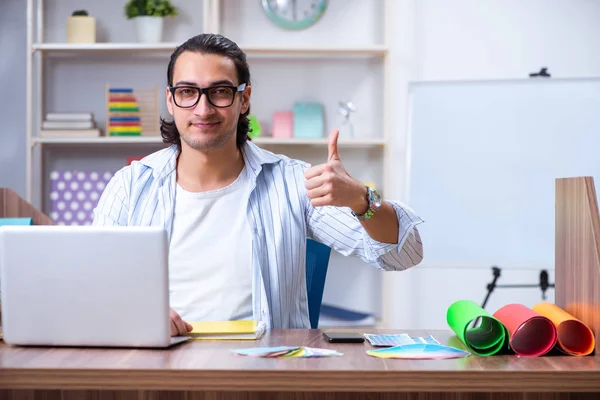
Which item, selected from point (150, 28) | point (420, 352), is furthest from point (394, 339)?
point (150, 28)

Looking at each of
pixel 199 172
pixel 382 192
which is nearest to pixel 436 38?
pixel 382 192

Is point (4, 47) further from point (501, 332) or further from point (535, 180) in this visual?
point (501, 332)

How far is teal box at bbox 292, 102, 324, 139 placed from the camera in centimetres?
394

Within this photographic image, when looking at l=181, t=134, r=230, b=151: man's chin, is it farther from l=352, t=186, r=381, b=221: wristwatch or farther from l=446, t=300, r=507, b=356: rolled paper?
l=446, t=300, r=507, b=356: rolled paper

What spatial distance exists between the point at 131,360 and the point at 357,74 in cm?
294

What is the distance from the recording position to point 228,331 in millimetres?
1659

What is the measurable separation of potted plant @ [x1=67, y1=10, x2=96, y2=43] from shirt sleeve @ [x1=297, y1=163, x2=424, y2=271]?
7.06 feet

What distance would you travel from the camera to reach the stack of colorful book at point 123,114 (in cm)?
389

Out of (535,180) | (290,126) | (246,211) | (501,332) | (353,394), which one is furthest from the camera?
(290,126)

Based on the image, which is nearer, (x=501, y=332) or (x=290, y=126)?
(x=501, y=332)

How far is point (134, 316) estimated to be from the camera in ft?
4.82

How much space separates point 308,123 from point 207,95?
1861 millimetres

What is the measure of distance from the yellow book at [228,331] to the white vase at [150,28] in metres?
2.50

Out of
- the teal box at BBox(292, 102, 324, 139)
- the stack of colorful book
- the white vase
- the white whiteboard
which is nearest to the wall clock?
the teal box at BBox(292, 102, 324, 139)
